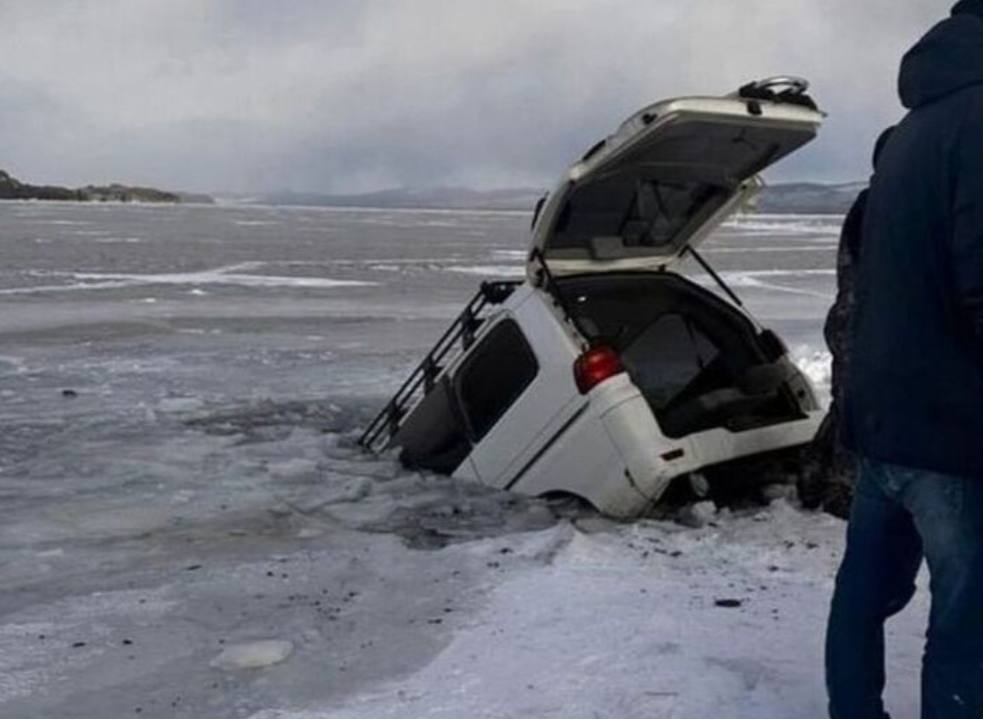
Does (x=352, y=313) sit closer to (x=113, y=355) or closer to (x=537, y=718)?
(x=113, y=355)

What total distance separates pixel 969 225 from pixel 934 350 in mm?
293

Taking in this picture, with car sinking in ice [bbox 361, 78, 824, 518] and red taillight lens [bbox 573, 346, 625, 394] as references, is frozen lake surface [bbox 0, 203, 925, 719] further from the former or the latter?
red taillight lens [bbox 573, 346, 625, 394]

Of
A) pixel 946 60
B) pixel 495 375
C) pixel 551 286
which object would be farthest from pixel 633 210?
pixel 946 60

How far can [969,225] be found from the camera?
8.41 feet

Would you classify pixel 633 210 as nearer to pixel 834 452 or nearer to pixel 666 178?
pixel 666 178

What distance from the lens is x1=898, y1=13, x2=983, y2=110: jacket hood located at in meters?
2.63

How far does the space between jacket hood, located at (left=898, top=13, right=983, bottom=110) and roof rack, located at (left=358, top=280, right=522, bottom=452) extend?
3.98m

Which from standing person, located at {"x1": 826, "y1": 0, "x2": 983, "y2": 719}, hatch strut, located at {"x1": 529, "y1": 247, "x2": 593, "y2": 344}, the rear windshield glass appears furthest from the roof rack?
standing person, located at {"x1": 826, "y1": 0, "x2": 983, "y2": 719}

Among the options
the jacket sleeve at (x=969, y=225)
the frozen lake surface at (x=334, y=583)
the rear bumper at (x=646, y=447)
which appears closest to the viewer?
the jacket sleeve at (x=969, y=225)

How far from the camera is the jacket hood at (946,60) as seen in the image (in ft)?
8.63

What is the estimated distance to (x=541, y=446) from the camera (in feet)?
20.0

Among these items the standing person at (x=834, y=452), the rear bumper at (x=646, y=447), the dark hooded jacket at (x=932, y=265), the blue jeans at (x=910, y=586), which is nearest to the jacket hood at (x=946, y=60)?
the dark hooded jacket at (x=932, y=265)

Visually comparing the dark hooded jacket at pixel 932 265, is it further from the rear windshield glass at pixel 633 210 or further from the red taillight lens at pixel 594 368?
the rear windshield glass at pixel 633 210

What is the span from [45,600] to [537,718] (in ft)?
7.97
